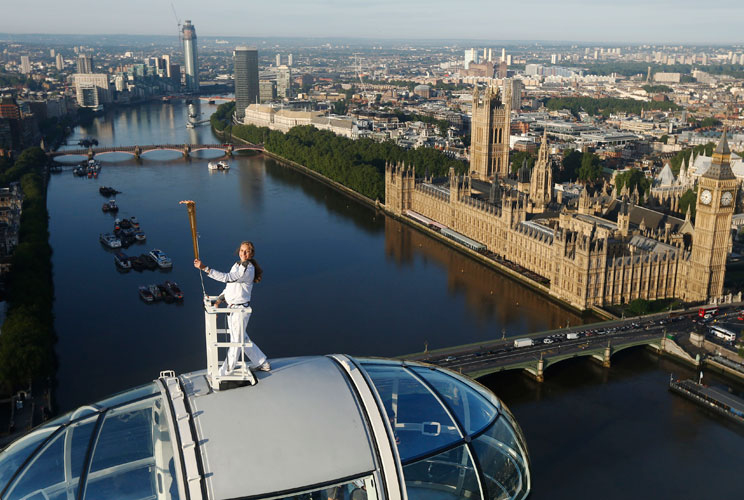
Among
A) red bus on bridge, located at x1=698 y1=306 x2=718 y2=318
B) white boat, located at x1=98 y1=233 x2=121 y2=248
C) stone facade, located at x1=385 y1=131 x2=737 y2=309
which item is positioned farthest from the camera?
white boat, located at x1=98 y1=233 x2=121 y2=248

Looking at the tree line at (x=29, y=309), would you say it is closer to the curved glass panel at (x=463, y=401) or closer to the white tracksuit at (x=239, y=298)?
the white tracksuit at (x=239, y=298)

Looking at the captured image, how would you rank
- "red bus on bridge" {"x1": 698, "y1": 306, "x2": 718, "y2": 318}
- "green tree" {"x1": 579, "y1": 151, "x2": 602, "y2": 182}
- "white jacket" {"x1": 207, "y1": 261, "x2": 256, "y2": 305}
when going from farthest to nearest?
"green tree" {"x1": 579, "y1": 151, "x2": 602, "y2": 182}
"red bus on bridge" {"x1": 698, "y1": 306, "x2": 718, "y2": 318}
"white jacket" {"x1": 207, "y1": 261, "x2": 256, "y2": 305}

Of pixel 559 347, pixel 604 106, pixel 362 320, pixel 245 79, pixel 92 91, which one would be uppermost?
pixel 245 79

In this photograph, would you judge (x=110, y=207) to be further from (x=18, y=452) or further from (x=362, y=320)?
(x=18, y=452)

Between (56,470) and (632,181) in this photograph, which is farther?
(632,181)

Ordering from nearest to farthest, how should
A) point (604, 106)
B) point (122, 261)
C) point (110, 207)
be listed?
1. point (122, 261)
2. point (110, 207)
3. point (604, 106)

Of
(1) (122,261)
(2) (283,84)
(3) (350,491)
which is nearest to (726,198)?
(1) (122,261)

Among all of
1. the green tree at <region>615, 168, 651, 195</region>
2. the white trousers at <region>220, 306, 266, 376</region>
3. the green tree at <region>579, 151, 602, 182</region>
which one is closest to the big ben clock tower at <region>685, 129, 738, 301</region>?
the green tree at <region>615, 168, 651, 195</region>

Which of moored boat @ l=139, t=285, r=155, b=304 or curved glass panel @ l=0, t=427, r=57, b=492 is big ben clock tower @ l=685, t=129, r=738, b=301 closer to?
moored boat @ l=139, t=285, r=155, b=304
